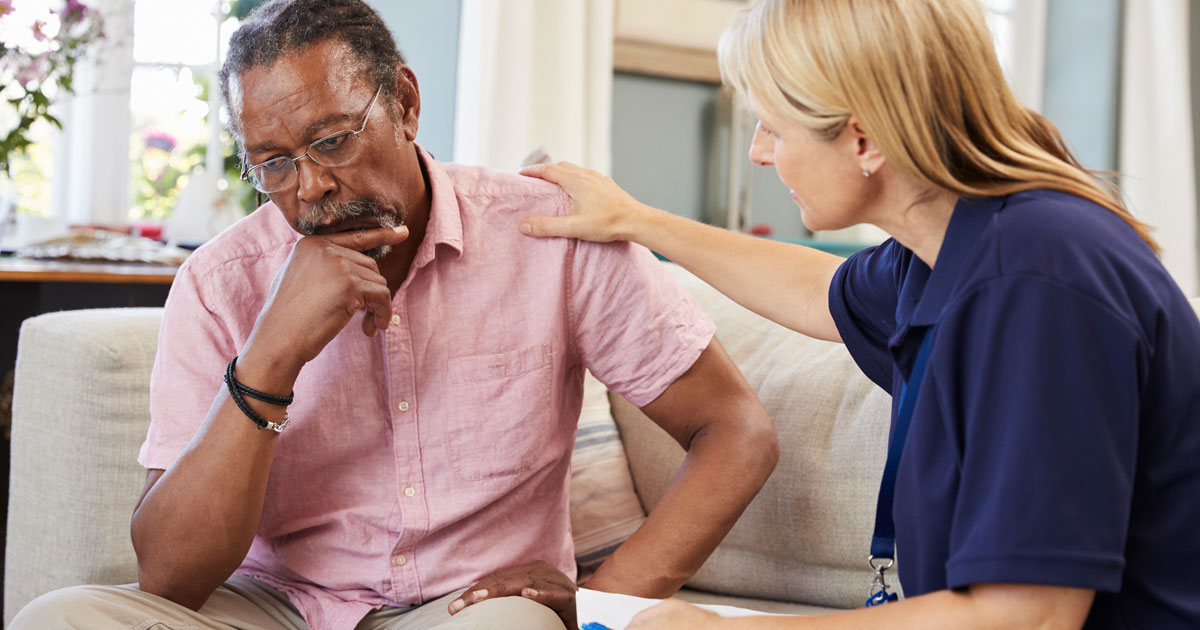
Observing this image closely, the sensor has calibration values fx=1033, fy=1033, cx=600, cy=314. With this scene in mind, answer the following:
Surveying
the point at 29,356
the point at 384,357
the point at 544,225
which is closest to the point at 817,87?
the point at 544,225

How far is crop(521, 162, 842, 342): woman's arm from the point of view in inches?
50.5

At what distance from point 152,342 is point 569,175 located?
0.68m

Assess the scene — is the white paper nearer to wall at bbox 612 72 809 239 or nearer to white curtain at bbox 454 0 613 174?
white curtain at bbox 454 0 613 174

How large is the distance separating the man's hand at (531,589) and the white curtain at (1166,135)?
4481mm

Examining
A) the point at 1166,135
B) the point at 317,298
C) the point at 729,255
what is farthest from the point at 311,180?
the point at 1166,135

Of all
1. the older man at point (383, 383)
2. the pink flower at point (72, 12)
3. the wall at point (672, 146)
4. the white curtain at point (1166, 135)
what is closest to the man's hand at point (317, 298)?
the older man at point (383, 383)

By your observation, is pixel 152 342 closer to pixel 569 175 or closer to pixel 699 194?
pixel 569 175

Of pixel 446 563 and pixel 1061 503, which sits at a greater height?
pixel 1061 503

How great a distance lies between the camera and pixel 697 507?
138 cm

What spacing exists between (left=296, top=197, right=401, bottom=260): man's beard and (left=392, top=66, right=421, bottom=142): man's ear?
127 millimetres

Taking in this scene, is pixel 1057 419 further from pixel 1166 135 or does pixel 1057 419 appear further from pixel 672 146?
pixel 1166 135

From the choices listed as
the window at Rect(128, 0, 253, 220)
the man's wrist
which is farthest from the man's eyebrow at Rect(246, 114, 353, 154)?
the window at Rect(128, 0, 253, 220)

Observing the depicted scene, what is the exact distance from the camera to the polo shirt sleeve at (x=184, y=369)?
129cm

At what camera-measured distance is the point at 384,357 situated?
135 cm
